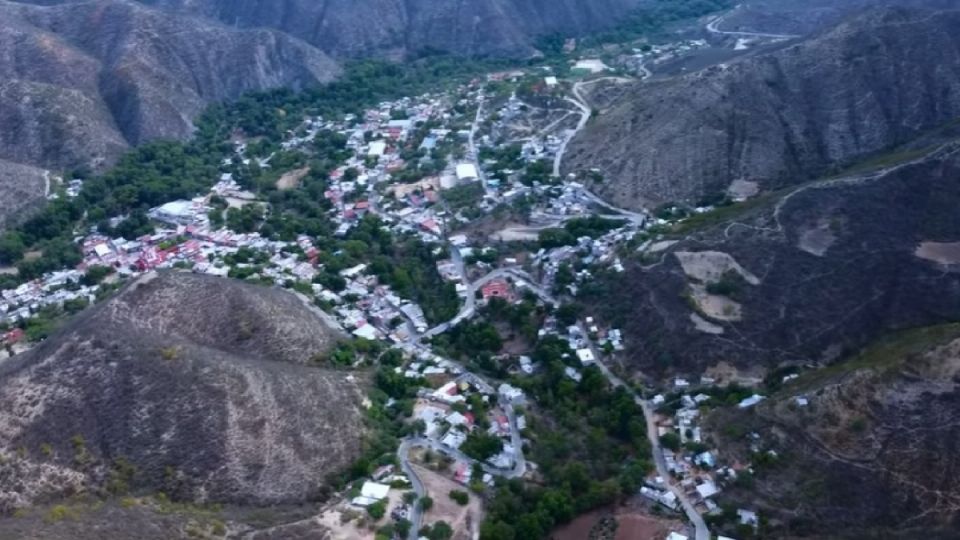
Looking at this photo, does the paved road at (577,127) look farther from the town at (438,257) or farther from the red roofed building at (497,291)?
the red roofed building at (497,291)

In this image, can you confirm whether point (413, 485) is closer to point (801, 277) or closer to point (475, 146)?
point (801, 277)

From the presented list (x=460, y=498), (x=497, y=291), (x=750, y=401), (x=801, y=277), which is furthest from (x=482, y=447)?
(x=801, y=277)

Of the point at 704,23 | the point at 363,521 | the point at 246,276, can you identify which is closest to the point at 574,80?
the point at 704,23

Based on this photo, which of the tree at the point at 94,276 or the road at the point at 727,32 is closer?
the tree at the point at 94,276

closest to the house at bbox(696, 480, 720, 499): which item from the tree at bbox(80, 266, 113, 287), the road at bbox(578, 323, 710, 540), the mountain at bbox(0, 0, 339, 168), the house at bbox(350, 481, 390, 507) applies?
the road at bbox(578, 323, 710, 540)

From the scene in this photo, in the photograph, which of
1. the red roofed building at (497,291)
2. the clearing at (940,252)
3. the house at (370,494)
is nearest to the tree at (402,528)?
the house at (370,494)

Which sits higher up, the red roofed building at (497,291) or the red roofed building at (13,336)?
the red roofed building at (13,336)
